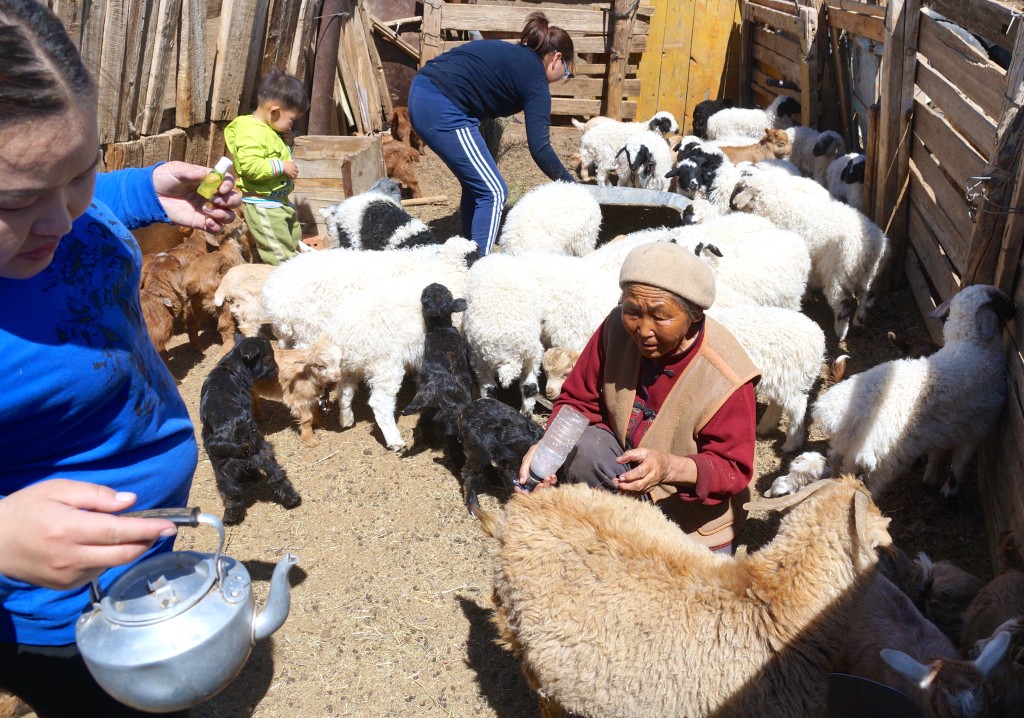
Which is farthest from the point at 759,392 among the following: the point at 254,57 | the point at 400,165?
the point at 254,57

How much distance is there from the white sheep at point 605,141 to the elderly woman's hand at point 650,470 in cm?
800

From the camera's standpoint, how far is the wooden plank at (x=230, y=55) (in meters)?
8.05

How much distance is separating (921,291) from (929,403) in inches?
101

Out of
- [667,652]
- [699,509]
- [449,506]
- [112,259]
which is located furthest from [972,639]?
[112,259]

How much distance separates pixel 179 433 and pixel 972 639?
3.34 m

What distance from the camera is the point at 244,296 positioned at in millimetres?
6133

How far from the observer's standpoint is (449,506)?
4.62 meters

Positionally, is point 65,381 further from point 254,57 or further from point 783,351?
point 254,57

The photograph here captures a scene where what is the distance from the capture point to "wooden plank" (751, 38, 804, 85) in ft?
34.5

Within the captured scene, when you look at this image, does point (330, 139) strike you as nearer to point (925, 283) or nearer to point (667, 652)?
point (925, 283)

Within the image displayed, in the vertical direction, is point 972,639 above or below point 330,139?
below

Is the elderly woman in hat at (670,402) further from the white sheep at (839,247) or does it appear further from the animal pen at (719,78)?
the white sheep at (839,247)

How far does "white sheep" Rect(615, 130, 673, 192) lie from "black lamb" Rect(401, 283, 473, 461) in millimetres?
5115

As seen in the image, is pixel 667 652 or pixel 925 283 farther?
pixel 925 283
